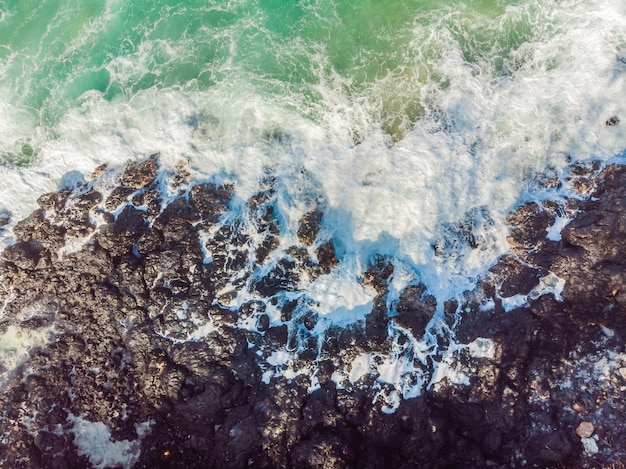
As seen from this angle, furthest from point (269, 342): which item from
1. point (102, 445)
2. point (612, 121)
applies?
point (612, 121)

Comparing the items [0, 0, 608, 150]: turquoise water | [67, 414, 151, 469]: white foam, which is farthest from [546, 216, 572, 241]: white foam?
[67, 414, 151, 469]: white foam

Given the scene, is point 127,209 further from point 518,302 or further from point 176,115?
point 518,302

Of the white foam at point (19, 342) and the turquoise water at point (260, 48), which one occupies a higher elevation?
the turquoise water at point (260, 48)

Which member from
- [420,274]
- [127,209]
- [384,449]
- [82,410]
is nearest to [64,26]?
[127,209]

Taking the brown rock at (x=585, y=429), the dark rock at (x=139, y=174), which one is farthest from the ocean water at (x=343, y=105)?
the brown rock at (x=585, y=429)

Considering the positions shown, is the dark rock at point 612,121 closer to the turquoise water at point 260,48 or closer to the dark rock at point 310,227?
the turquoise water at point 260,48

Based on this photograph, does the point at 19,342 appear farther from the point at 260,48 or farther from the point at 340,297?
the point at 260,48

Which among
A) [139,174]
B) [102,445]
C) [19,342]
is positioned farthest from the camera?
[139,174]
